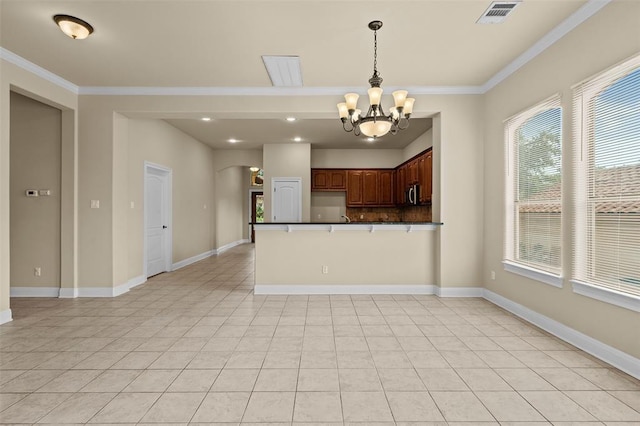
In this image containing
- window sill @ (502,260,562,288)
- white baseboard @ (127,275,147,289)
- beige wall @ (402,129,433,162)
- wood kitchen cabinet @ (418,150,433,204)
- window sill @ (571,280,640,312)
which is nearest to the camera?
window sill @ (571,280,640,312)

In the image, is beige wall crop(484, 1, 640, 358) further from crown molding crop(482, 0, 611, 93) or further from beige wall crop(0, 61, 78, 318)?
beige wall crop(0, 61, 78, 318)

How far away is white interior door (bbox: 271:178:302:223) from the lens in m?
7.90

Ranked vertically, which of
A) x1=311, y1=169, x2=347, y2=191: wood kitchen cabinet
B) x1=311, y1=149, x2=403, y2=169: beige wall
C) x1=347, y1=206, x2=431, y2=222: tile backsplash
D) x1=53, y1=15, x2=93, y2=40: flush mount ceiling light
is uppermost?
x1=53, y1=15, x2=93, y2=40: flush mount ceiling light

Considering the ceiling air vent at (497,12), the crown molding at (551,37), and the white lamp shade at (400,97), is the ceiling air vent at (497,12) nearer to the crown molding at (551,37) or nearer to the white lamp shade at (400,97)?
the crown molding at (551,37)

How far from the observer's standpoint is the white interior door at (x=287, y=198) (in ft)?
25.9

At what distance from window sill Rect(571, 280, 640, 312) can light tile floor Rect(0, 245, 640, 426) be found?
19.9 inches

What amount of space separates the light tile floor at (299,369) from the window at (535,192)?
69 centimetres

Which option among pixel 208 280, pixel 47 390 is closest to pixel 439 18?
pixel 47 390

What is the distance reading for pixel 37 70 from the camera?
396 cm

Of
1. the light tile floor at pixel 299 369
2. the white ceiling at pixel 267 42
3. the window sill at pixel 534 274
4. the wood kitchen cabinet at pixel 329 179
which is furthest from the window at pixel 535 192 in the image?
the wood kitchen cabinet at pixel 329 179

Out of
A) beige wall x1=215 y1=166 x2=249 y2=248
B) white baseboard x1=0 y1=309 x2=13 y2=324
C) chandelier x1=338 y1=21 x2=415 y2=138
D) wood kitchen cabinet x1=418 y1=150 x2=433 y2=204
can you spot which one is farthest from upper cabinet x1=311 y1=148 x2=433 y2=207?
white baseboard x1=0 y1=309 x2=13 y2=324

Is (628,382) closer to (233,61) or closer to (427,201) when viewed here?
(427,201)

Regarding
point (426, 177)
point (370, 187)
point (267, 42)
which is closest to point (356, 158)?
point (370, 187)

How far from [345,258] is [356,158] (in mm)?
4156
